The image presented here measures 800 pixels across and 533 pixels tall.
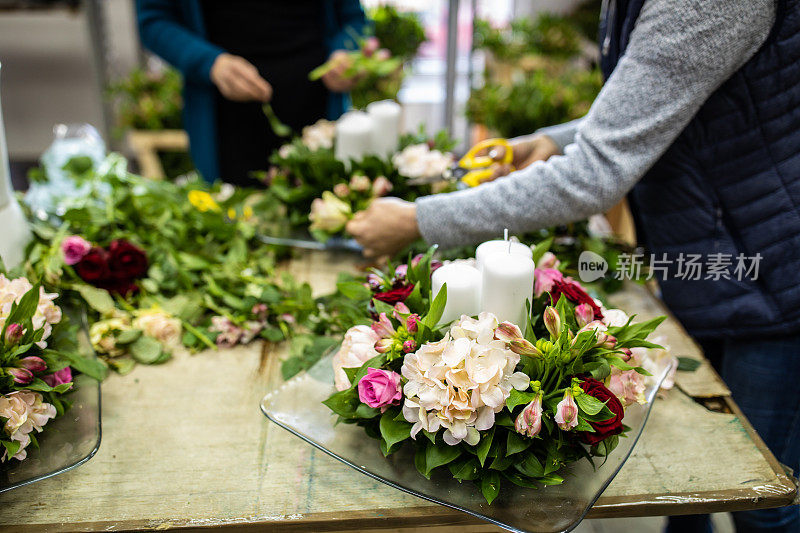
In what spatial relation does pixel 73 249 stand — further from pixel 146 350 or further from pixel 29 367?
pixel 29 367

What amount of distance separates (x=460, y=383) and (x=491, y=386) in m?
0.03

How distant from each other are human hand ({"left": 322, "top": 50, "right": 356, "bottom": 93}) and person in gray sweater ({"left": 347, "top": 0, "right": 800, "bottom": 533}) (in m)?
0.71

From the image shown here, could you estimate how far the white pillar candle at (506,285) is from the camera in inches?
30.0

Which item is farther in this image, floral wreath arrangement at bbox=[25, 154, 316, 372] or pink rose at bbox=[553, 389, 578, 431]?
floral wreath arrangement at bbox=[25, 154, 316, 372]

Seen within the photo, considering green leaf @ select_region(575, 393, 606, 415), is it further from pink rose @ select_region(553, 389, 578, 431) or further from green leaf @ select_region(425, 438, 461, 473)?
green leaf @ select_region(425, 438, 461, 473)

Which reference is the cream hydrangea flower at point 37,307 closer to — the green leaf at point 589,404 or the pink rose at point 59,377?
the pink rose at point 59,377

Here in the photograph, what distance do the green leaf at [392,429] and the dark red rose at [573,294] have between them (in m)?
0.25

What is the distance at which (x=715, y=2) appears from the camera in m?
0.79

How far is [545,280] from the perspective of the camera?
0.86m

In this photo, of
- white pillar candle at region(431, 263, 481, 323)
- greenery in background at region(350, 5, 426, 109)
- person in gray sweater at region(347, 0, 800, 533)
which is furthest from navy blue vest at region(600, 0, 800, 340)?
greenery in background at region(350, 5, 426, 109)

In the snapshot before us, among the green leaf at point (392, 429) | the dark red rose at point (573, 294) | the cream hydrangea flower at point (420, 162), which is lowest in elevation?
the green leaf at point (392, 429)

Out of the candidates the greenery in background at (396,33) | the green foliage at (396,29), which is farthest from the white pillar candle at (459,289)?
the green foliage at (396,29)

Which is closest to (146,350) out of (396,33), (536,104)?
(536,104)

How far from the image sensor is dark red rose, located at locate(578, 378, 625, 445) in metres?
0.68
